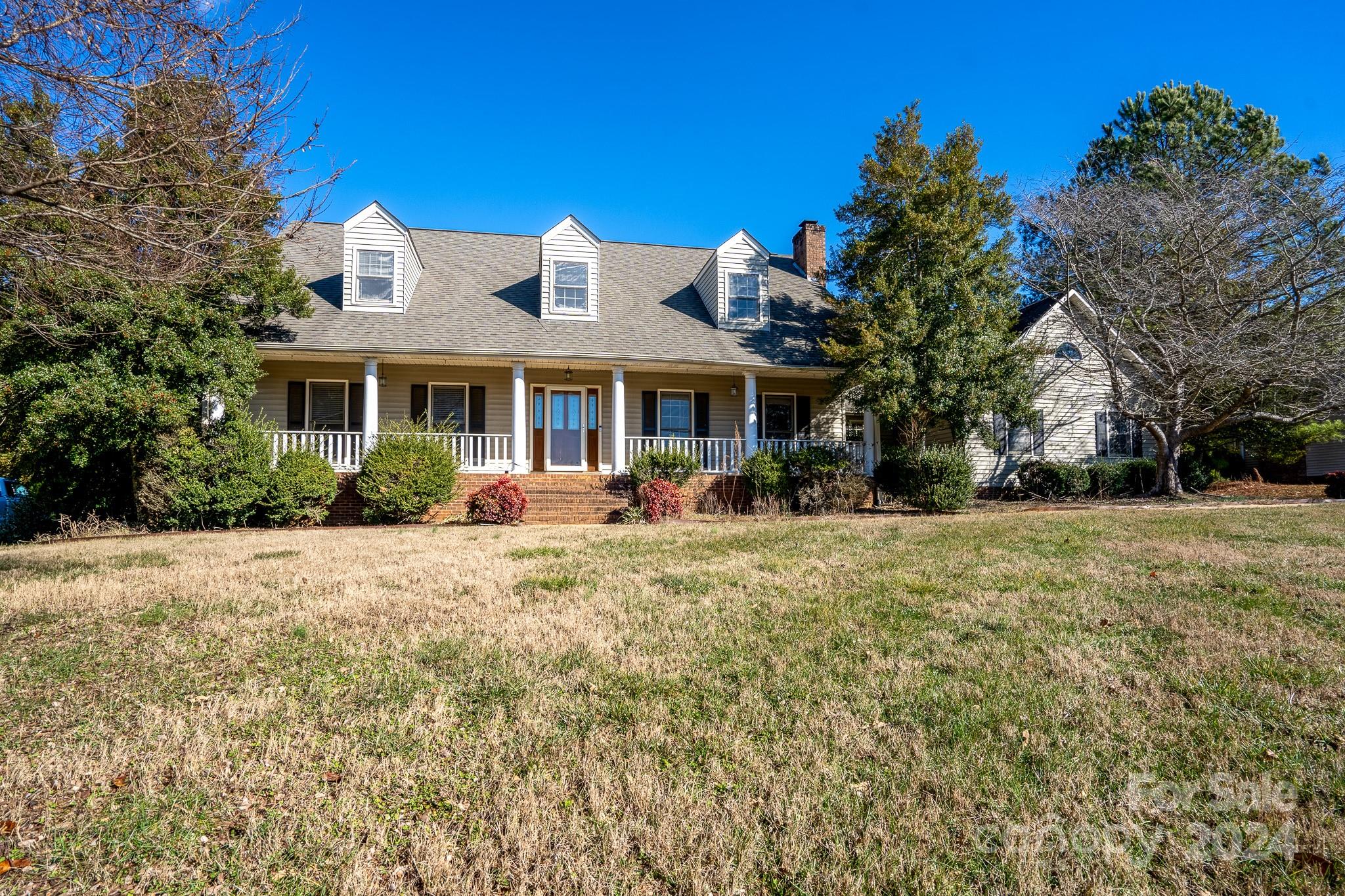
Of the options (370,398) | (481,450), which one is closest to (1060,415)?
(481,450)

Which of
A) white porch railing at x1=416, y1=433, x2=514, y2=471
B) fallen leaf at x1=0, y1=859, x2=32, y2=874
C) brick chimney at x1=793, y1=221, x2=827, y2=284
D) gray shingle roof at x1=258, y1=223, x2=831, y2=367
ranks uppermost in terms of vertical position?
brick chimney at x1=793, y1=221, x2=827, y2=284

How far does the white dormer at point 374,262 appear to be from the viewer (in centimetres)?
1591

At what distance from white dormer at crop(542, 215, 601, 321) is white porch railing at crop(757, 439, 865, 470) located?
18.0 feet

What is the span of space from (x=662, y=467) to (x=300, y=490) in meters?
7.05

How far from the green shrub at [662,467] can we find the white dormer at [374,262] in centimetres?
709

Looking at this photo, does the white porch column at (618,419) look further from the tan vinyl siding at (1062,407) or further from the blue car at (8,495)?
the blue car at (8,495)

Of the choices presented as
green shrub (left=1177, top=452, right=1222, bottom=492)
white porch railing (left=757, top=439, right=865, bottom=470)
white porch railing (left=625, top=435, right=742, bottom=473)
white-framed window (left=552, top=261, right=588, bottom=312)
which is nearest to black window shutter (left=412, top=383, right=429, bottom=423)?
white-framed window (left=552, top=261, right=588, bottom=312)

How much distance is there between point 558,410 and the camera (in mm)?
17750

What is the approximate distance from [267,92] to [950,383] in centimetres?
1365

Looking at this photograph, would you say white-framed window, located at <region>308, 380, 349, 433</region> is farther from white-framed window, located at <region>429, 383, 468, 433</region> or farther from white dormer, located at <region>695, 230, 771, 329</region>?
white dormer, located at <region>695, 230, 771, 329</region>

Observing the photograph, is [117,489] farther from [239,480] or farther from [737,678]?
[737,678]

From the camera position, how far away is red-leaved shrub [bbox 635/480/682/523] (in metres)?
13.4

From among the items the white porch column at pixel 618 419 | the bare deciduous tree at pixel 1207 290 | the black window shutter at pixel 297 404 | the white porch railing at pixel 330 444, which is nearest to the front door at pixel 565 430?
the white porch column at pixel 618 419

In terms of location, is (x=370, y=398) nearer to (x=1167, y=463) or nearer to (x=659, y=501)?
(x=659, y=501)
